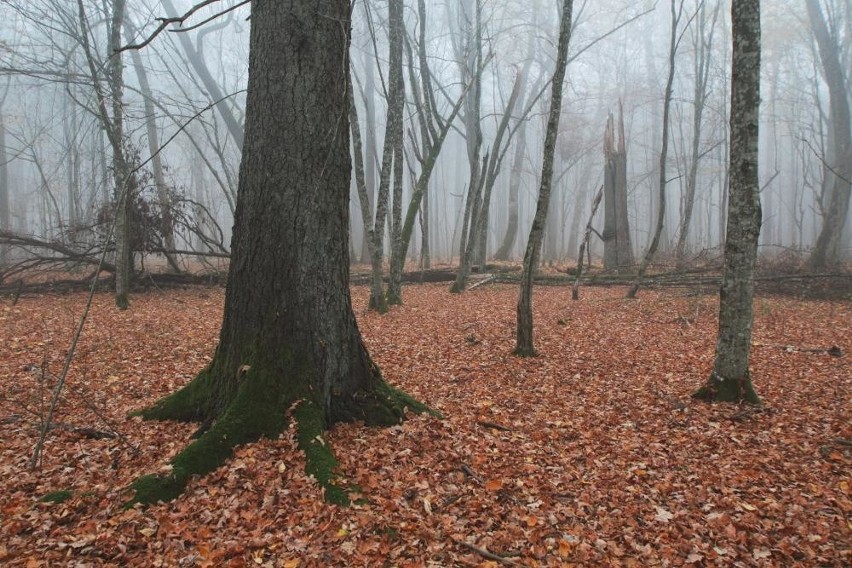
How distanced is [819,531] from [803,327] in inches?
267

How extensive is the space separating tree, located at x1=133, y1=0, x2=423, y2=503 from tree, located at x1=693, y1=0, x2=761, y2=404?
3.63 m

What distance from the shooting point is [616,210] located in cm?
1571

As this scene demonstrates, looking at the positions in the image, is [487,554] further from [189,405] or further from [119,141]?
[119,141]

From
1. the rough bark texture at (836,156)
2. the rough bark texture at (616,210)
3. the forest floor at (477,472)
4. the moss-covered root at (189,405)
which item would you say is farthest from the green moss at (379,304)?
the rough bark texture at (836,156)

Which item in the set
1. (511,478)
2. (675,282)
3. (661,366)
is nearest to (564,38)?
(661,366)

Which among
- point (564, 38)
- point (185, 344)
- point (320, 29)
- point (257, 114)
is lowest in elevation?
point (185, 344)

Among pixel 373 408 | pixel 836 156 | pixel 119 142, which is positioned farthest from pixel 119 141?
pixel 836 156

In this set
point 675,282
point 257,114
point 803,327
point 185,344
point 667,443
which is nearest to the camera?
point 257,114

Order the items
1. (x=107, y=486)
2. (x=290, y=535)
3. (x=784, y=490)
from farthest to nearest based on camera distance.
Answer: (x=784, y=490)
(x=107, y=486)
(x=290, y=535)

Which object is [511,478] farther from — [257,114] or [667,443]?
[257,114]

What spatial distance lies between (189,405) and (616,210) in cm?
1453

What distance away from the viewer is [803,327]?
8.30 meters

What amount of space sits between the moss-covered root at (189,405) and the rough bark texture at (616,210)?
45.6 ft

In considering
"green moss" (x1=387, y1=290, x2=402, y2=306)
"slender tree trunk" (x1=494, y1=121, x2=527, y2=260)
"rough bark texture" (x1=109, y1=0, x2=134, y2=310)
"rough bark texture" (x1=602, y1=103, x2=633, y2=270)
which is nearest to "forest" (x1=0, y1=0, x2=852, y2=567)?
"rough bark texture" (x1=109, y1=0, x2=134, y2=310)
